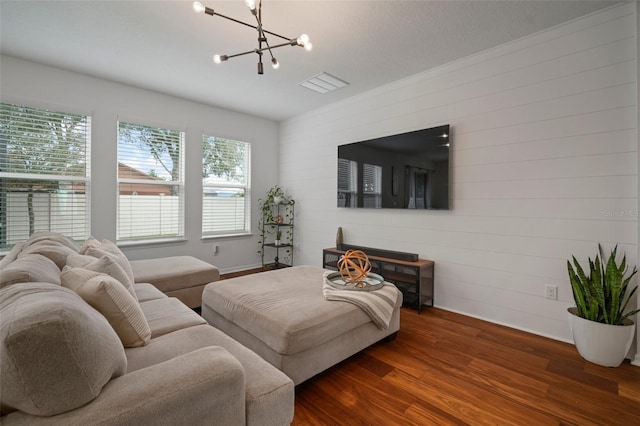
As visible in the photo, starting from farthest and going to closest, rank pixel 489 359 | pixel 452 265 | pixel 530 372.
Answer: pixel 452 265
pixel 489 359
pixel 530 372

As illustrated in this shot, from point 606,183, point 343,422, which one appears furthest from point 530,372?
point 606,183

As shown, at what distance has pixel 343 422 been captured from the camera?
1.59 metres

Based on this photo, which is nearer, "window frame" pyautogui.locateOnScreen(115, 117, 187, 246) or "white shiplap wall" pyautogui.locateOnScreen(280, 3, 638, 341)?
Answer: "white shiplap wall" pyautogui.locateOnScreen(280, 3, 638, 341)

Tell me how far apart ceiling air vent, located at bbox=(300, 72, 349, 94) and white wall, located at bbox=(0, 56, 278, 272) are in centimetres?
167

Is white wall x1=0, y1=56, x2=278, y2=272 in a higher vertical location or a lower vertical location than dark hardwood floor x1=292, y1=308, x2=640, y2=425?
higher

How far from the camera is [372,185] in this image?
3.92m

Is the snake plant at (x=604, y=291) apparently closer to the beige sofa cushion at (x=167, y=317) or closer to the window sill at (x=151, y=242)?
the beige sofa cushion at (x=167, y=317)

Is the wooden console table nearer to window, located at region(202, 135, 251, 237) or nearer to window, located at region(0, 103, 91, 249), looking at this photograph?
window, located at region(202, 135, 251, 237)

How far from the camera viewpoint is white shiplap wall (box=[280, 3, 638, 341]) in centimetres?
228

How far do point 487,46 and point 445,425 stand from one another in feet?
10.4

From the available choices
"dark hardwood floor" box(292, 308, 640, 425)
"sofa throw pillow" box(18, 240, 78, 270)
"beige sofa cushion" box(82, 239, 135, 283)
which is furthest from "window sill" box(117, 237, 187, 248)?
"dark hardwood floor" box(292, 308, 640, 425)

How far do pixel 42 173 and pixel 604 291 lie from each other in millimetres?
5371

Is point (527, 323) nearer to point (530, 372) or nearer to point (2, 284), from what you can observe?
point (530, 372)

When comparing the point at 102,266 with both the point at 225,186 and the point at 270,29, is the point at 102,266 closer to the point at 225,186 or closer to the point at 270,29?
the point at 270,29
